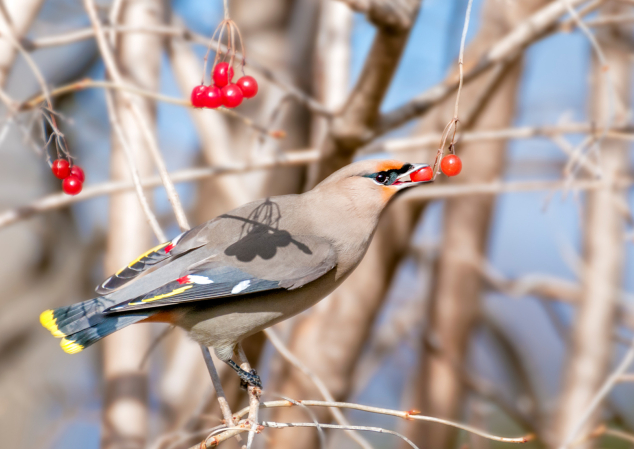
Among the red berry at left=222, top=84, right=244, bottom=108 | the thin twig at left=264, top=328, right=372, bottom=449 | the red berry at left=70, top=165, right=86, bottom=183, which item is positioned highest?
the red berry at left=222, top=84, right=244, bottom=108

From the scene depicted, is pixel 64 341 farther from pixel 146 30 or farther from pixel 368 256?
pixel 368 256

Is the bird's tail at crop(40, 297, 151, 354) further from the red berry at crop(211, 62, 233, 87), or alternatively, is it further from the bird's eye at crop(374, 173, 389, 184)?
the bird's eye at crop(374, 173, 389, 184)

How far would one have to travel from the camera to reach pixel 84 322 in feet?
7.22

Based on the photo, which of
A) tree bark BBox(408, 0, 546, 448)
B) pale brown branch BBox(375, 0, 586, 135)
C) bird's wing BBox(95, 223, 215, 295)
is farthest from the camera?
tree bark BBox(408, 0, 546, 448)

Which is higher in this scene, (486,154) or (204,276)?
(486,154)

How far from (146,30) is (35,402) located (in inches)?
160

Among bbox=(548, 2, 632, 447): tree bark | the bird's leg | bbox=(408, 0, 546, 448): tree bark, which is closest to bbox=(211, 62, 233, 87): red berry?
the bird's leg

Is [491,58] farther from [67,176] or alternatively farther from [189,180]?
[67,176]

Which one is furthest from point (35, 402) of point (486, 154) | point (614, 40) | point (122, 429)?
point (614, 40)

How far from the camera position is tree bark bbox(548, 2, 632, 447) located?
4305 mm

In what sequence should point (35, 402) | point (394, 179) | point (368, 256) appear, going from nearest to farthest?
point (394, 179) → point (368, 256) → point (35, 402)

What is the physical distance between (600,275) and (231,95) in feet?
10.5

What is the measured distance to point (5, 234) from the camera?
5.82 m

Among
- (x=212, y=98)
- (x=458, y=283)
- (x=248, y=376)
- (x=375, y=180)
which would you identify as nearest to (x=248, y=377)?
(x=248, y=376)
